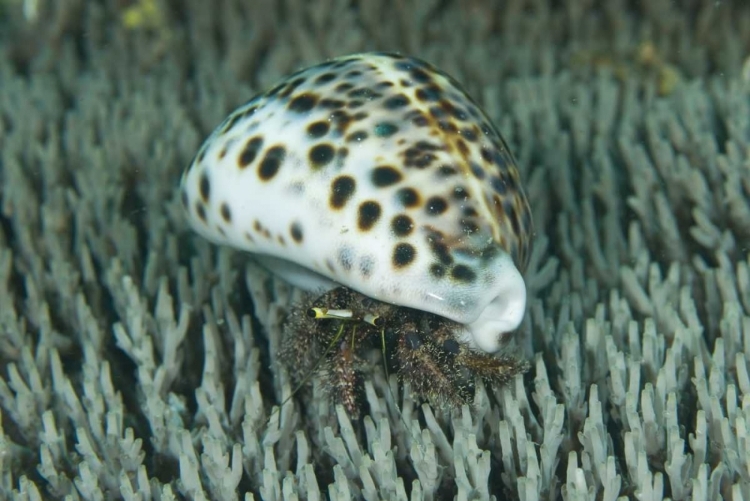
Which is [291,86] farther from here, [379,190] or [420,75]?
[379,190]

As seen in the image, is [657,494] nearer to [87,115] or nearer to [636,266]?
[636,266]

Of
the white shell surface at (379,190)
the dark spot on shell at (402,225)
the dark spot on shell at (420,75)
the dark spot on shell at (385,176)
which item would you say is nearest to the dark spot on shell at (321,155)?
the white shell surface at (379,190)

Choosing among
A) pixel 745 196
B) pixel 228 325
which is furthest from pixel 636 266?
pixel 228 325

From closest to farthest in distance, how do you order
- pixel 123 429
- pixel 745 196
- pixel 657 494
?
pixel 657 494 → pixel 123 429 → pixel 745 196

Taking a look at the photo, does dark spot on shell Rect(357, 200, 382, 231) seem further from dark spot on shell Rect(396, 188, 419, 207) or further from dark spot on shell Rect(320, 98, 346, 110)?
dark spot on shell Rect(320, 98, 346, 110)

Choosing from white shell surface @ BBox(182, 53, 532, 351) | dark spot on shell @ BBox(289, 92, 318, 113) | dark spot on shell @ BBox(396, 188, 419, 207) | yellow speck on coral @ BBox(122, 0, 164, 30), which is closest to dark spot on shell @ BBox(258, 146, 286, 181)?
white shell surface @ BBox(182, 53, 532, 351)

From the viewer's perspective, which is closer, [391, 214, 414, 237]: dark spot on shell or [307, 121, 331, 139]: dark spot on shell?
[391, 214, 414, 237]: dark spot on shell
